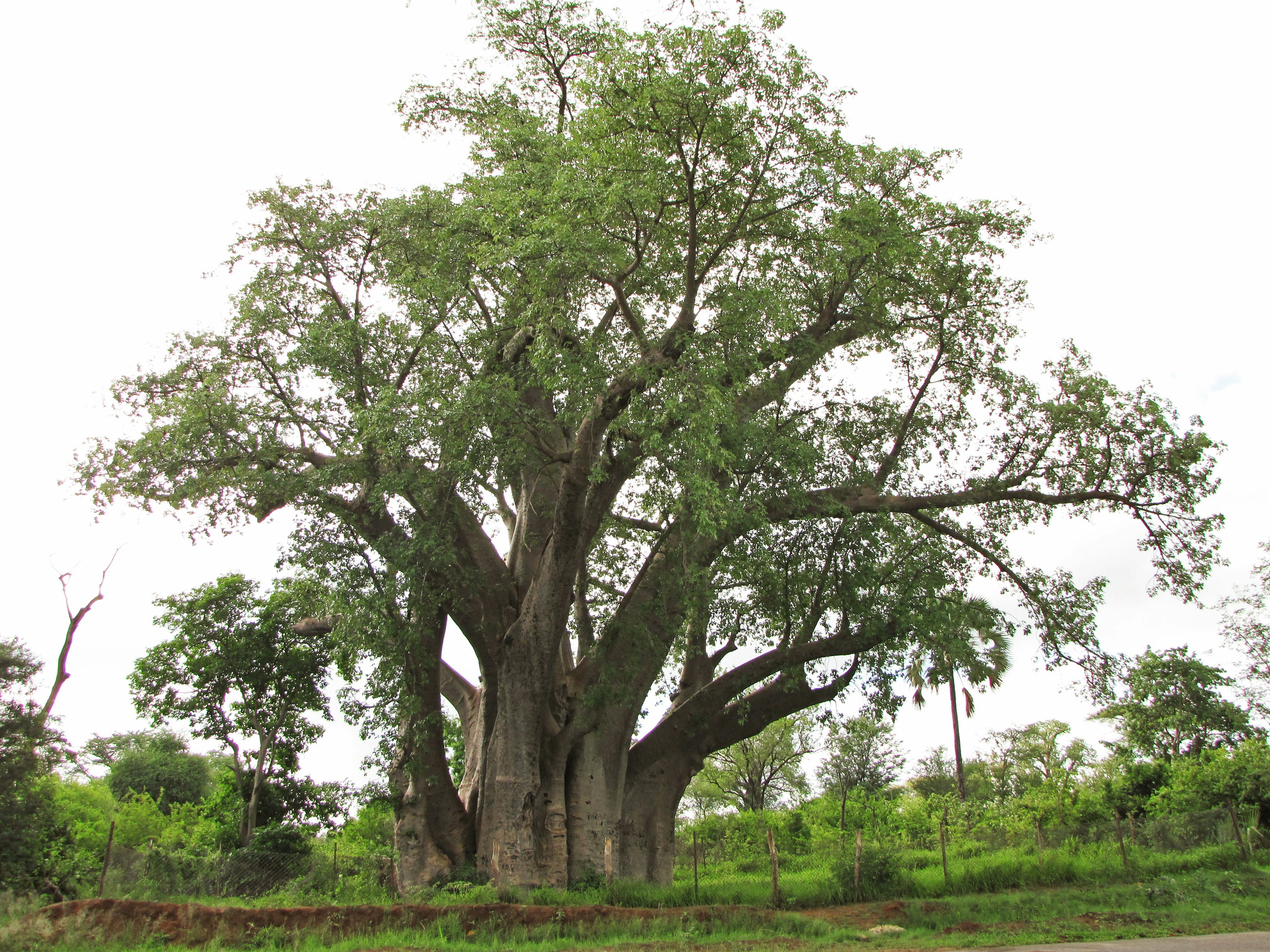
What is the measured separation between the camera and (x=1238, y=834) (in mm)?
14367

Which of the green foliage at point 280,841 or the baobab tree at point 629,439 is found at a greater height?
the baobab tree at point 629,439

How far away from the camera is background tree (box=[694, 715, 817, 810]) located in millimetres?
31281

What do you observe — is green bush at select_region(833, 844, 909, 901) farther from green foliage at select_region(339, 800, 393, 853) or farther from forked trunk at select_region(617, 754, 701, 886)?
green foliage at select_region(339, 800, 393, 853)

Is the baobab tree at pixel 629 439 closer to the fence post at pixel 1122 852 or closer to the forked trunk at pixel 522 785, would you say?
the forked trunk at pixel 522 785

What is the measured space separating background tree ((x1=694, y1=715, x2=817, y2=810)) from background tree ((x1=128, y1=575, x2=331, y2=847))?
1682 centimetres

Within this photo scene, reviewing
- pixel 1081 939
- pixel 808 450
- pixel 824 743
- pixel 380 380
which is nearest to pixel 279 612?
pixel 380 380

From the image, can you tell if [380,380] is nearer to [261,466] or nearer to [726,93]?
[261,466]

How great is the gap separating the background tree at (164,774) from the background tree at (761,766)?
1852cm

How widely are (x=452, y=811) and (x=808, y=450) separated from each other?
25.6ft

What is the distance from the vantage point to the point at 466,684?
14.6 meters

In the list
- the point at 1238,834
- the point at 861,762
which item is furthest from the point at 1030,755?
the point at 1238,834

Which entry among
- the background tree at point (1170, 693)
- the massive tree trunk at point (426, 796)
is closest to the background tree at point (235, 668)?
the massive tree trunk at point (426, 796)

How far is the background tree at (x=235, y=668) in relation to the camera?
18.3 m

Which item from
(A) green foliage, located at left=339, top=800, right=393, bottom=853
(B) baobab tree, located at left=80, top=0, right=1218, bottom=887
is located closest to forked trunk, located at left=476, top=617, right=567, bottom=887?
(B) baobab tree, located at left=80, top=0, right=1218, bottom=887
